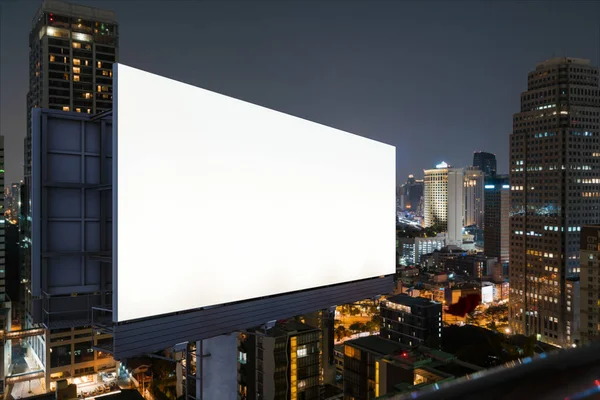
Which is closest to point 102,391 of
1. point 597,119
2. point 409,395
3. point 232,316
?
point 232,316

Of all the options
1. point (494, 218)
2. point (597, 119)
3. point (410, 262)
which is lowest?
point (410, 262)

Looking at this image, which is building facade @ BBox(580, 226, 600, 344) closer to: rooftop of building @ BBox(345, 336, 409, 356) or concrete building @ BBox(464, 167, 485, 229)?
rooftop of building @ BBox(345, 336, 409, 356)

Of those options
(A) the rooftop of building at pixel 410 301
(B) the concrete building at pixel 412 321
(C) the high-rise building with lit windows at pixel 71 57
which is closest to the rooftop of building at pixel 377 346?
(B) the concrete building at pixel 412 321

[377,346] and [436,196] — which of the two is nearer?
[377,346]

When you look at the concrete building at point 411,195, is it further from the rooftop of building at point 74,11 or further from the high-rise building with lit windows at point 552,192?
the rooftop of building at point 74,11

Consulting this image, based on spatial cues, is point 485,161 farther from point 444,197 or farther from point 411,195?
point 444,197

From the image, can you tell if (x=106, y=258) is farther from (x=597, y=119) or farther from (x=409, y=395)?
(x=597, y=119)

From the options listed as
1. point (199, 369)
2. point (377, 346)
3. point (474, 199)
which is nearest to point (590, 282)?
point (377, 346)
